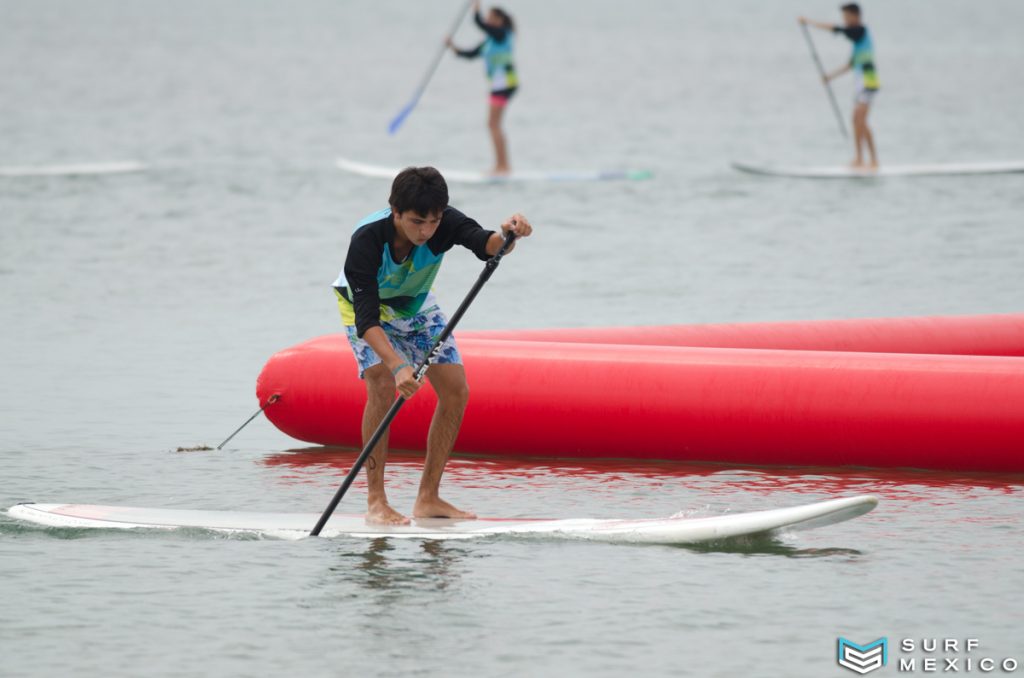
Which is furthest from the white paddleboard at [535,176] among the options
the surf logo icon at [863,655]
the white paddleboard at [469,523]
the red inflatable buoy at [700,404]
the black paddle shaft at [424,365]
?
the surf logo icon at [863,655]

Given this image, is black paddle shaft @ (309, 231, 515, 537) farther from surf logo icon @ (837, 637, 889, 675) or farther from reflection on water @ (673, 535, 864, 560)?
surf logo icon @ (837, 637, 889, 675)

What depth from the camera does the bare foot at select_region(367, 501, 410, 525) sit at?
741cm

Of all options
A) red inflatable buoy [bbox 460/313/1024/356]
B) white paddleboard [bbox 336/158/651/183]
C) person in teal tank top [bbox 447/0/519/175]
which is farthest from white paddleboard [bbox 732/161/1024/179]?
red inflatable buoy [bbox 460/313/1024/356]

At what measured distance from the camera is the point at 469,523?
7.45 metres

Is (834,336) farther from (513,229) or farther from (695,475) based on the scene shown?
(513,229)

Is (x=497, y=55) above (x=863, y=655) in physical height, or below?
above

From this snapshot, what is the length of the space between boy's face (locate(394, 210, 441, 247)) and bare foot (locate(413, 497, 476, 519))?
117cm

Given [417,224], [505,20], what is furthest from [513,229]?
[505,20]

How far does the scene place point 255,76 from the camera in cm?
4581

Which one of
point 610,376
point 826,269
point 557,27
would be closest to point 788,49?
point 557,27

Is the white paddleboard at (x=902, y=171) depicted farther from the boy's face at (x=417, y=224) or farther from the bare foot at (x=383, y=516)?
the boy's face at (x=417, y=224)

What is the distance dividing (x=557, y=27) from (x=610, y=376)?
267 ft

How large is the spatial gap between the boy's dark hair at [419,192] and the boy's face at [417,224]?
1 cm

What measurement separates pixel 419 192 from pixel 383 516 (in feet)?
4.55
